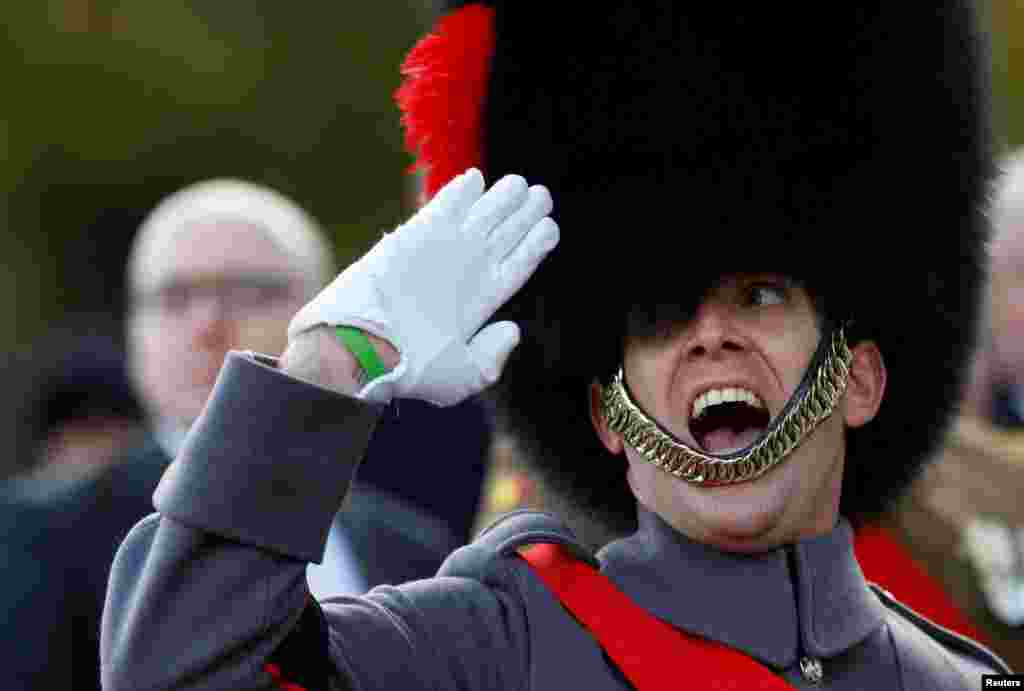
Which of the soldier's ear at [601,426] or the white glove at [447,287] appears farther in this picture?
the soldier's ear at [601,426]

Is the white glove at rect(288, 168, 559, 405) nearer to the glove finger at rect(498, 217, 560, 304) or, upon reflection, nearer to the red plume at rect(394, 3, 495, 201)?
the glove finger at rect(498, 217, 560, 304)

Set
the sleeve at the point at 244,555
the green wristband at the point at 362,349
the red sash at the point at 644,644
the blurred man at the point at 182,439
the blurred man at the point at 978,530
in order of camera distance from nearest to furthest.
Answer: the sleeve at the point at 244,555 → the green wristband at the point at 362,349 → the red sash at the point at 644,644 → the blurred man at the point at 182,439 → the blurred man at the point at 978,530

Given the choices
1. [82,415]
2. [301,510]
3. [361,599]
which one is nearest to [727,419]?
[361,599]

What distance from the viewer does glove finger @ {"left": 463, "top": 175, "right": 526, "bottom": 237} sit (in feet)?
11.5

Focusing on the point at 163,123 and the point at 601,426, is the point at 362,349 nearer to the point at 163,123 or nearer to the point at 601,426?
the point at 601,426

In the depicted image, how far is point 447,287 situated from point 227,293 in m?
2.47

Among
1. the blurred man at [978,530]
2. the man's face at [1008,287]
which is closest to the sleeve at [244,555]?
the blurred man at [978,530]

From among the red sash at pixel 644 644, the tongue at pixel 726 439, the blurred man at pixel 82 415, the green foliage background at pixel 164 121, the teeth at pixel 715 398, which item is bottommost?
the green foliage background at pixel 164 121

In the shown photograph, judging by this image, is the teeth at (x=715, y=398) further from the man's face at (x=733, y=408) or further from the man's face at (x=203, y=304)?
the man's face at (x=203, y=304)

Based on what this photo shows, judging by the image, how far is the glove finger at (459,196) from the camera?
3.46m

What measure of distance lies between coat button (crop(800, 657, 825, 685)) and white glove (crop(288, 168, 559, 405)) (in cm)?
64

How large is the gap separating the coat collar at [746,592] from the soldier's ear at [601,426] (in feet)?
0.44

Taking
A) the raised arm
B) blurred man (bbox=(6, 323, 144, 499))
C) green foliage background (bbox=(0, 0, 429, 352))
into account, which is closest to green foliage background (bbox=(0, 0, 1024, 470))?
green foliage background (bbox=(0, 0, 429, 352))

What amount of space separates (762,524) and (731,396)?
193mm
